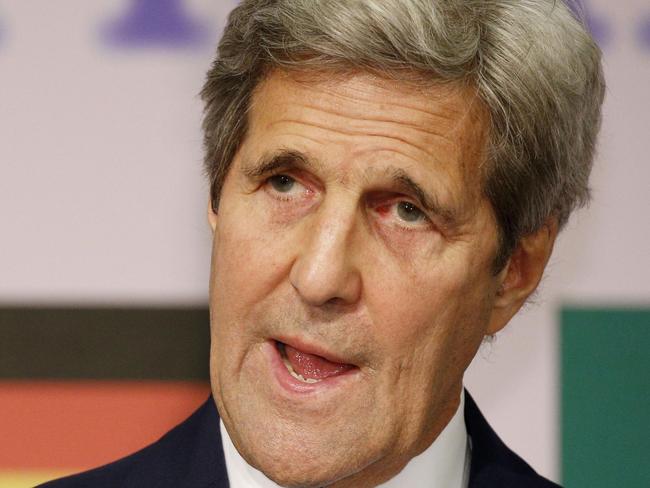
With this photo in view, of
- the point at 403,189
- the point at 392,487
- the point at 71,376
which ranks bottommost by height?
the point at 392,487

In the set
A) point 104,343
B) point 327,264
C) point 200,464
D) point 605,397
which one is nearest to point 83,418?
point 104,343

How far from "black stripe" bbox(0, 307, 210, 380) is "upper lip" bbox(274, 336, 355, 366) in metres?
0.59

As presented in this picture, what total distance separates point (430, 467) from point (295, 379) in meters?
0.29

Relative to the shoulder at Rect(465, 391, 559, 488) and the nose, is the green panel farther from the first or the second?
the nose

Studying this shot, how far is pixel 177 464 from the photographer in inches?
64.9

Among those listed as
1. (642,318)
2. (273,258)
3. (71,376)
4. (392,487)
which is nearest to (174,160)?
(71,376)

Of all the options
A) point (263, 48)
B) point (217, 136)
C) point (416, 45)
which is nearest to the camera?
point (416, 45)

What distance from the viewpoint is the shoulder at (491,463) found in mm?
1688

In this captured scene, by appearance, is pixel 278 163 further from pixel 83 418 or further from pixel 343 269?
pixel 83 418

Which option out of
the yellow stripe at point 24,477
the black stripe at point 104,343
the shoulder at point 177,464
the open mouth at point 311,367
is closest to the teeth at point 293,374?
the open mouth at point 311,367

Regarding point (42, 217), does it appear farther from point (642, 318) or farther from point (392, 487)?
point (642, 318)

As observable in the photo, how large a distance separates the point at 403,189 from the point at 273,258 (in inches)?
7.6

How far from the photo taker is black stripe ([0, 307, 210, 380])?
197cm

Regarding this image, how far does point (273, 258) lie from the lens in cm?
147
